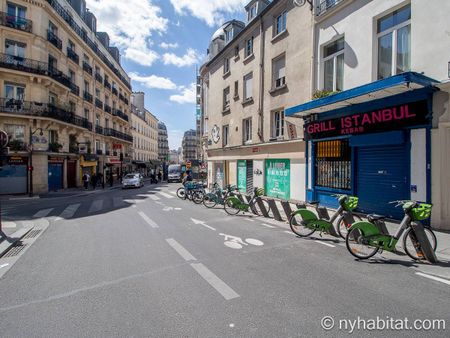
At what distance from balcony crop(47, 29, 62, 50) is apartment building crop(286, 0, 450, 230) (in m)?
19.9

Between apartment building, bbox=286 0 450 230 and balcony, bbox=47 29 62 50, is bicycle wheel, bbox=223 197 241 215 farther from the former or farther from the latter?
balcony, bbox=47 29 62 50

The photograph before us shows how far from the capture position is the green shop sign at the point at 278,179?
496 inches

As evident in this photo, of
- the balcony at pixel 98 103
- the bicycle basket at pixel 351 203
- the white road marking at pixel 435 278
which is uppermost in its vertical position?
the balcony at pixel 98 103

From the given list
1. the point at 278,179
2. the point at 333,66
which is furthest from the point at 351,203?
the point at 278,179

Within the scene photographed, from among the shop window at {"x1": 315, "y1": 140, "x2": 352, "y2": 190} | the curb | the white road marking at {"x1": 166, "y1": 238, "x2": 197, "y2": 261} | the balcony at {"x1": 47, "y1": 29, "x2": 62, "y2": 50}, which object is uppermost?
the balcony at {"x1": 47, "y1": 29, "x2": 62, "y2": 50}

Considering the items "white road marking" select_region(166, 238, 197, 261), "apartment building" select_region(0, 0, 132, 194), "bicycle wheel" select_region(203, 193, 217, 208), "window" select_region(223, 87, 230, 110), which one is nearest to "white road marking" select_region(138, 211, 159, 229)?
"white road marking" select_region(166, 238, 197, 261)

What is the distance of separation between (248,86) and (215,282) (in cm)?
1445

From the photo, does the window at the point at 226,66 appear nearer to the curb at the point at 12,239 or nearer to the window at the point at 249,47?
the window at the point at 249,47

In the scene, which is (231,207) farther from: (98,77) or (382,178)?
(98,77)

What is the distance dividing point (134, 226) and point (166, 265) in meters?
3.61

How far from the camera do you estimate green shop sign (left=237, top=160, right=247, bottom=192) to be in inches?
650

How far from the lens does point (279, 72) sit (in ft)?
44.5

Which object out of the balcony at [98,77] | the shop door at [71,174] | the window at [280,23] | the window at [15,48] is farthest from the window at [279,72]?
the balcony at [98,77]

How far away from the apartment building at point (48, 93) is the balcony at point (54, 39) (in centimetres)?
7
